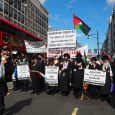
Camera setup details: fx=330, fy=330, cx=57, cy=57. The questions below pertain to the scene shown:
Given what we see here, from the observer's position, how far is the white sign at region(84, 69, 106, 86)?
11891mm

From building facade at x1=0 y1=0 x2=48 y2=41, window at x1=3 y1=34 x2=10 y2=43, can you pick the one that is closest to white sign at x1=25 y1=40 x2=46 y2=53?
window at x1=3 y1=34 x2=10 y2=43

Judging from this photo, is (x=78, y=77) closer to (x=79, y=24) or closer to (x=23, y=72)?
(x=23, y=72)

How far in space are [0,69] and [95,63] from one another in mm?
5031

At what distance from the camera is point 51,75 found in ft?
44.4

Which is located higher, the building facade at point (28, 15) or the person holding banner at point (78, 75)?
the building facade at point (28, 15)

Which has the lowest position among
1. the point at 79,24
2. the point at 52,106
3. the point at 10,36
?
the point at 52,106

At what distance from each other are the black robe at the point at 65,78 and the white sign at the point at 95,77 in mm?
1248

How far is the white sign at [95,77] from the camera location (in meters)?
11.9

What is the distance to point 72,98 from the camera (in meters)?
12.4

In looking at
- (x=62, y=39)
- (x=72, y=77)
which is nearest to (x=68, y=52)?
(x=62, y=39)

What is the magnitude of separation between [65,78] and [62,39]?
3.28m

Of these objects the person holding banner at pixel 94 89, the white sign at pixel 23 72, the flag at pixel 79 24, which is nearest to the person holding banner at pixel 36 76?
the white sign at pixel 23 72

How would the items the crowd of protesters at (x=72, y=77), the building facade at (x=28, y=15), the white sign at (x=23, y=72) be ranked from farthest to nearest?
1. the building facade at (x=28, y=15)
2. the white sign at (x=23, y=72)
3. the crowd of protesters at (x=72, y=77)

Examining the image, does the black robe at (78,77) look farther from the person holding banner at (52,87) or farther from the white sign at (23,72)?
the white sign at (23,72)
